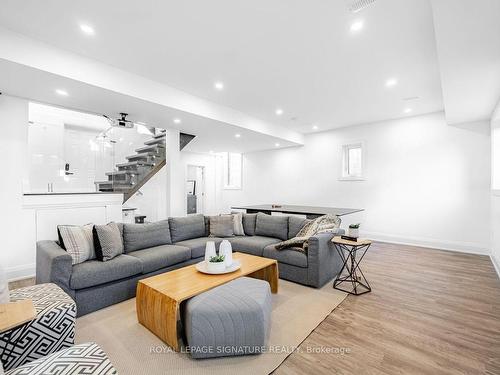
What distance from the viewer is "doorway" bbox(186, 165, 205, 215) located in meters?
8.93

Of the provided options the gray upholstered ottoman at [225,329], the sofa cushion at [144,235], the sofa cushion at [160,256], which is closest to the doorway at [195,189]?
the sofa cushion at [144,235]

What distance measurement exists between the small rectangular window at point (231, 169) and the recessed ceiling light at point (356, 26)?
7201 millimetres

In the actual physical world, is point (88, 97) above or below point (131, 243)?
above

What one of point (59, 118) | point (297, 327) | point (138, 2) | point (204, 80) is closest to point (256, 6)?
point (138, 2)

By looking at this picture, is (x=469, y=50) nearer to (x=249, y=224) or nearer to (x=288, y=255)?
(x=288, y=255)

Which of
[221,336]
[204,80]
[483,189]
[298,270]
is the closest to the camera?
[221,336]

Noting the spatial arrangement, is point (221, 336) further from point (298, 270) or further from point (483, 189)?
point (483, 189)

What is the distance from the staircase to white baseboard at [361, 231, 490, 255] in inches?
205

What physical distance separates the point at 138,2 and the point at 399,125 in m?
5.69

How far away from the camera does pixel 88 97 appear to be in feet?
11.6

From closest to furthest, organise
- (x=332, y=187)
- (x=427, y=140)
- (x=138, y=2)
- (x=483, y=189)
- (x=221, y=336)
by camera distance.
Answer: (x=221, y=336) < (x=138, y=2) < (x=483, y=189) < (x=427, y=140) < (x=332, y=187)

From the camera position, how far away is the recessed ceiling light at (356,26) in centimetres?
244

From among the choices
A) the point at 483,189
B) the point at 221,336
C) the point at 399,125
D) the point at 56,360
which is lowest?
the point at 221,336

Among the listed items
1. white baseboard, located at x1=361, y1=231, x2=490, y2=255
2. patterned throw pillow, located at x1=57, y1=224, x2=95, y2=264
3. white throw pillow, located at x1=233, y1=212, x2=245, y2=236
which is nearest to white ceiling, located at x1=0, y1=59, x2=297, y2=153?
patterned throw pillow, located at x1=57, y1=224, x2=95, y2=264
